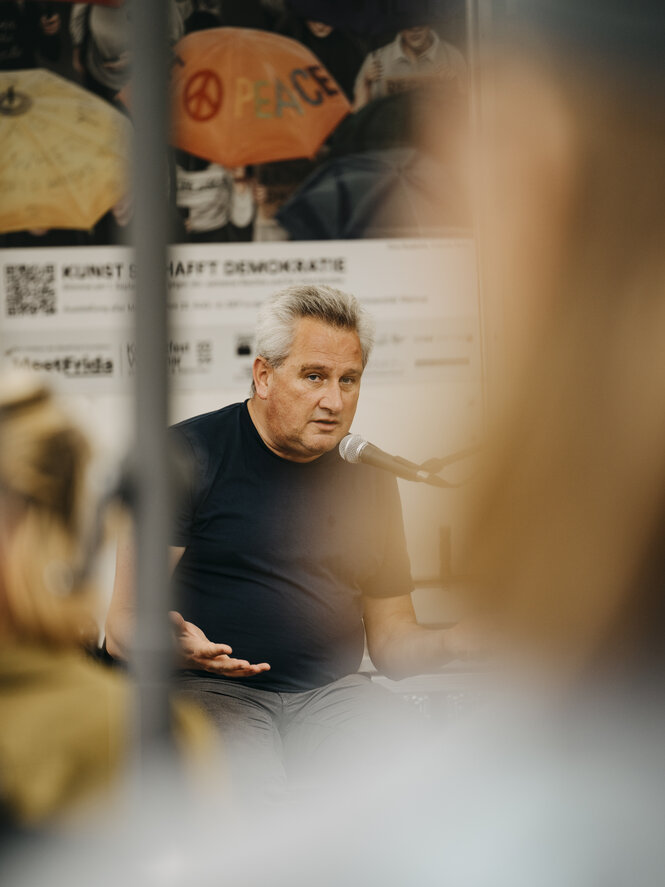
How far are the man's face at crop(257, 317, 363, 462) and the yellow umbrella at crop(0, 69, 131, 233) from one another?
0.49m

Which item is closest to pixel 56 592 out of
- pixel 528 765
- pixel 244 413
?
pixel 528 765

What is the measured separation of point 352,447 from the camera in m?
2.09

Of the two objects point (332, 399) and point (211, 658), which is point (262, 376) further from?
point (211, 658)

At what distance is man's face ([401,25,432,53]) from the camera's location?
220cm

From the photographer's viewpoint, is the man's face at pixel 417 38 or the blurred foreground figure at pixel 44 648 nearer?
the blurred foreground figure at pixel 44 648

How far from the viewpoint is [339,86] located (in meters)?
2.30

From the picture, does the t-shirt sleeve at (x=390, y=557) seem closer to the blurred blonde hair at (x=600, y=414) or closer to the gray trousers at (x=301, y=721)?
the gray trousers at (x=301, y=721)

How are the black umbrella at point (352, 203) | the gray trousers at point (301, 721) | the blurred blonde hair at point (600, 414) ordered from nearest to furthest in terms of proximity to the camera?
the blurred blonde hair at point (600, 414)
the gray trousers at point (301, 721)
the black umbrella at point (352, 203)

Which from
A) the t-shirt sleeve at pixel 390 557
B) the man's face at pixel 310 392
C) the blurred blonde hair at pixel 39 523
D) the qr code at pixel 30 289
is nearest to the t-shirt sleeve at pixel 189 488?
the man's face at pixel 310 392

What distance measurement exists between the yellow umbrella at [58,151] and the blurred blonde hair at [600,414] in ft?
4.18

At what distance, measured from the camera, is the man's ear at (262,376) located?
2.11 meters

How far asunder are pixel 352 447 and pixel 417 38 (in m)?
0.94

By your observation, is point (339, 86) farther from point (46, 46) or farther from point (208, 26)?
point (46, 46)

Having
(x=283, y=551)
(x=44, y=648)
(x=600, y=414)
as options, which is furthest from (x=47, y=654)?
(x=283, y=551)
